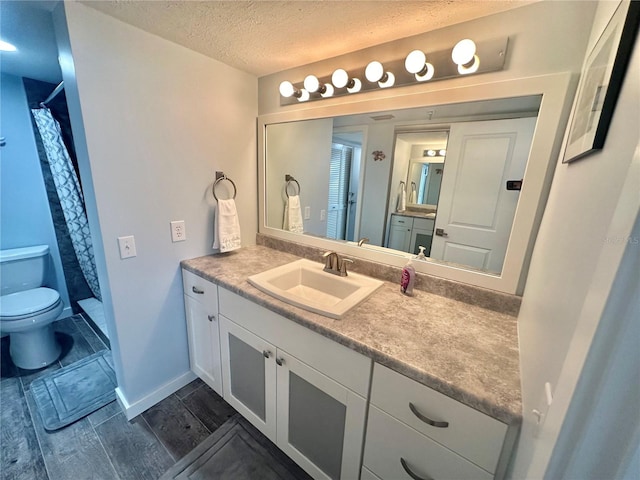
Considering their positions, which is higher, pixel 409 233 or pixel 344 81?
pixel 344 81

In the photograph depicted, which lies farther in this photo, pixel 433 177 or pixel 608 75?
pixel 433 177

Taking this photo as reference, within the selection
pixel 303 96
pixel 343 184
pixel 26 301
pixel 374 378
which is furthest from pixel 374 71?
pixel 26 301

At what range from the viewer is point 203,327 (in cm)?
157

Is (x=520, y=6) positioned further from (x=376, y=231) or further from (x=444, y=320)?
(x=444, y=320)

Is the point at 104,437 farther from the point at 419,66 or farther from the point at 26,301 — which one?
the point at 419,66

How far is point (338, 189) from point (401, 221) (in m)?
0.47

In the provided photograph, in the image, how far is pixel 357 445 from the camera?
973 mm

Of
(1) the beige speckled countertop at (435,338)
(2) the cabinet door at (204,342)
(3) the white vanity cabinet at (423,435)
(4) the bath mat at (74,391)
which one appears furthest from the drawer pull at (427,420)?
(4) the bath mat at (74,391)

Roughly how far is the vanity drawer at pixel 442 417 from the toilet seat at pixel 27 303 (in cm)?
233

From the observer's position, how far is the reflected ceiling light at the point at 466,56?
3.26 feet

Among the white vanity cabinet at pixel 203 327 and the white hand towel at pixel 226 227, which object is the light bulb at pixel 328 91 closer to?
the white hand towel at pixel 226 227

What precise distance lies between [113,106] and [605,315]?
1801 millimetres

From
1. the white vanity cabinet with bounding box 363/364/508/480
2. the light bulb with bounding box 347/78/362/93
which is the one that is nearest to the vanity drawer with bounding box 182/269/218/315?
the white vanity cabinet with bounding box 363/364/508/480

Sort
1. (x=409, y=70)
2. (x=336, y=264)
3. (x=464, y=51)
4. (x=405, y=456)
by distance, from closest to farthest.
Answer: (x=405, y=456) < (x=464, y=51) < (x=409, y=70) < (x=336, y=264)
